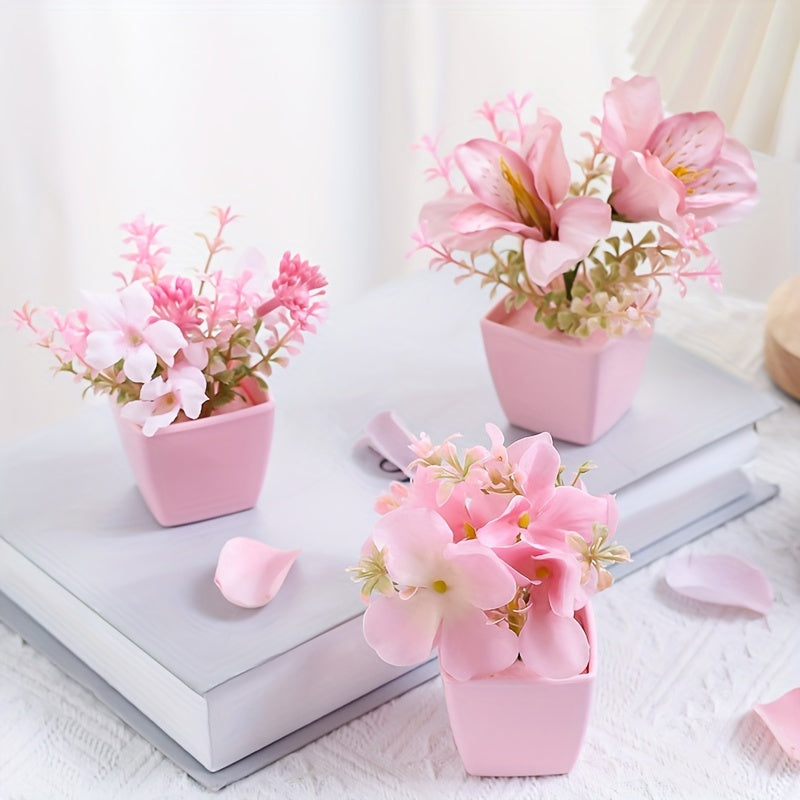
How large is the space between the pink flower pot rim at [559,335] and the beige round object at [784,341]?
0.17 meters

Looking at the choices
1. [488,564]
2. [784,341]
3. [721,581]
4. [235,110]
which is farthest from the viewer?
[235,110]

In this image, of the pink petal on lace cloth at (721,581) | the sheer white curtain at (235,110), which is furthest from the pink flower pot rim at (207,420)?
the sheer white curtain at (235,110)

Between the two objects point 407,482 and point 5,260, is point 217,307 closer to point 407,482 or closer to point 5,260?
point 407,482

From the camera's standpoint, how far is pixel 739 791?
61cm

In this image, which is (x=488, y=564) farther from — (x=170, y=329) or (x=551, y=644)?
(x=170, y=329)

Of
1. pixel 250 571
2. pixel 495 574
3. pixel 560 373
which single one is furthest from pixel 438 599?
pixel 560 373

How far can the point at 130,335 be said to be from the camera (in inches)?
24.5

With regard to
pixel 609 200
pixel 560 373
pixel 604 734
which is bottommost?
pixel 604 734

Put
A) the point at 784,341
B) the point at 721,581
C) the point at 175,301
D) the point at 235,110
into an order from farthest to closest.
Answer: the point at 235,110, the point at 784,341, the point at 721,581, the point at 175,301

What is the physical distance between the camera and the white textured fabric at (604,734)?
2.01 ft

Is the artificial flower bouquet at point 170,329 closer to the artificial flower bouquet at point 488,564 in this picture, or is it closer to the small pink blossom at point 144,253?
the small pink blossom at point 144,253

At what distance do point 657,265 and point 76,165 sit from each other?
675mm

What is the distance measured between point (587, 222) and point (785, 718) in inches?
10.6

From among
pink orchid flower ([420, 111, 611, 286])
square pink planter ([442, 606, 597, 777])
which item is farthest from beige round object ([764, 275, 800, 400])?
square pink planter ([442, 606, 597, 777])
